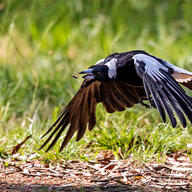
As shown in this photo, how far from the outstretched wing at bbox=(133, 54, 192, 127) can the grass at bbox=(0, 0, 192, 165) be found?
0.81m

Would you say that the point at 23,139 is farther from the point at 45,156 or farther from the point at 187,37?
the point at 187,37

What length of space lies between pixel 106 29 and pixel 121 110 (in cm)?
382

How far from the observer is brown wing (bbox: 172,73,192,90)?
4.20 m

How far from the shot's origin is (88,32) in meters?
7.54

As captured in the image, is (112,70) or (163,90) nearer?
(163,90)

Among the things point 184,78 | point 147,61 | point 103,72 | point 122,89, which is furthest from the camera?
point 122,89

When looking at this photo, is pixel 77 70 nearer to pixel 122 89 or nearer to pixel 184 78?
pixel 122 89

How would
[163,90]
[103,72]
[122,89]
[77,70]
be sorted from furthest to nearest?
[77,70], [122,89], [103,72], [163,90]

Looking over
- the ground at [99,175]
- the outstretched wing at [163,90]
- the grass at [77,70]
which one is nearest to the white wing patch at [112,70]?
the outstretched wing at [163,90]

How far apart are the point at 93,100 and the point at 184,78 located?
0.90m

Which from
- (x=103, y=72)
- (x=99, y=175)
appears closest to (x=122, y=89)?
(x=103, y=72)

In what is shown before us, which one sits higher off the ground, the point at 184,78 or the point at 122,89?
the point at 184,78

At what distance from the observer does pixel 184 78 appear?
4.23 meters

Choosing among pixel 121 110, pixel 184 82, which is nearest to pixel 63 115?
pixel 121 110
